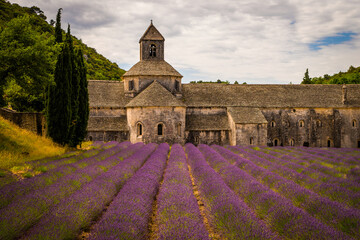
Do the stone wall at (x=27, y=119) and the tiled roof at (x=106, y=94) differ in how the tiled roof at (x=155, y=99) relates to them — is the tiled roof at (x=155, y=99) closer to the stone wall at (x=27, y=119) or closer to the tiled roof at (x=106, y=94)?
the tiled roof at (x=106, y=94)

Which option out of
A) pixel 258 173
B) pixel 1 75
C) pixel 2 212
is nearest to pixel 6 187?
pixel 2 212

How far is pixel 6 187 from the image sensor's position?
7922 millimetres

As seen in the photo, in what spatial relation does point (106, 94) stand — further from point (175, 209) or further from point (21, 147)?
point (175, 209)

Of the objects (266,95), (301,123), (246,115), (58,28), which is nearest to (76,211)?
(58,28)

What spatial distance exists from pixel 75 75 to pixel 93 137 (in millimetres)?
12336

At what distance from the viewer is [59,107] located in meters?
18.7

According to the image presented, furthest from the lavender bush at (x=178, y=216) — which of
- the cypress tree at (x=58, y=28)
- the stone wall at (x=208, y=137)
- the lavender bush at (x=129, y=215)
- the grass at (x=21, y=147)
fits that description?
the stone wall at (x=208, y=137)

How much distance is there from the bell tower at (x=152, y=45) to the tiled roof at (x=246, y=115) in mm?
11800

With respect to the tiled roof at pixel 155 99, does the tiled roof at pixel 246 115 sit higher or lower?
lower

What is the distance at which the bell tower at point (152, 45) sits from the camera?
1460 inches

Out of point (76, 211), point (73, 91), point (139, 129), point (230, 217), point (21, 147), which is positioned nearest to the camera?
point (230, 217)

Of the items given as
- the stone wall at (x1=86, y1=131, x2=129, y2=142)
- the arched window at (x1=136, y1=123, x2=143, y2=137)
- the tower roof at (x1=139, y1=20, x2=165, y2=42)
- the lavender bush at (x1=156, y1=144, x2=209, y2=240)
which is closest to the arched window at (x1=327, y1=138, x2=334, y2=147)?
the arched window at (x1=136, y1=123, x2=143, y2=137)

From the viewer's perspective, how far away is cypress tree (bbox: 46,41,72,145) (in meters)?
18.7

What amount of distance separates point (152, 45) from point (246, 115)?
15.2 meters
